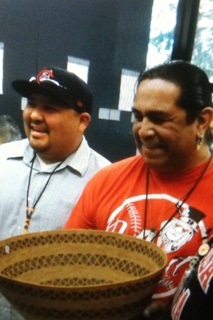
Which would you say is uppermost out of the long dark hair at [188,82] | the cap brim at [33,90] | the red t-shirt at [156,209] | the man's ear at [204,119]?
the long dark hair at [188,82]

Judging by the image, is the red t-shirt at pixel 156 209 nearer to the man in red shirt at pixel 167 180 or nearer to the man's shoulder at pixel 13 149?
the man in red shirt at pixel 167 180

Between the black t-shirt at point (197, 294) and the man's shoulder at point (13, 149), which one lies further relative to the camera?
the man's shoulder at point (13, 149)

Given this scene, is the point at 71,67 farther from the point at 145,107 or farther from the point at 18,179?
the point at 145,107

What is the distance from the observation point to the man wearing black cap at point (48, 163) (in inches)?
63.5

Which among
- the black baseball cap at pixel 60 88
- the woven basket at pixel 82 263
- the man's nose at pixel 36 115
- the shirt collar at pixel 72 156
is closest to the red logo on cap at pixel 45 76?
the black baseball cap at pixel 60 88

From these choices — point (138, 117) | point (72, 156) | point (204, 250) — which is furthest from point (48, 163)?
point (204, 250)

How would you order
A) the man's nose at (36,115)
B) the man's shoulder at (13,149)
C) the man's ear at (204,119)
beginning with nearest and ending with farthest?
the man's ear at (204,119)
the man's nose at (36,115)
the man's shoulder at (13,149)

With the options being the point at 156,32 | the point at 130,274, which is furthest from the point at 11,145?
the point at 156,32

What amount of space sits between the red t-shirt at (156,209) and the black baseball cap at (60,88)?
1.21ft

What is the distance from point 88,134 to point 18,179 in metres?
1.15

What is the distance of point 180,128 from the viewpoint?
126cm

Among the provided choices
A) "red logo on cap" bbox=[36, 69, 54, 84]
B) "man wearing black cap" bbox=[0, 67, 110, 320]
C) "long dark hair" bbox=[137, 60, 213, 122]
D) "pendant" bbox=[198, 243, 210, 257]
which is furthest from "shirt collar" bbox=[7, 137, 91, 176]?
"pendant" bbox=[198, 243, 210, 257]

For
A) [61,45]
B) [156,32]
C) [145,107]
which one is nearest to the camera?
[145,107]

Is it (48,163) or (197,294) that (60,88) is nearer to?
(48,163)
